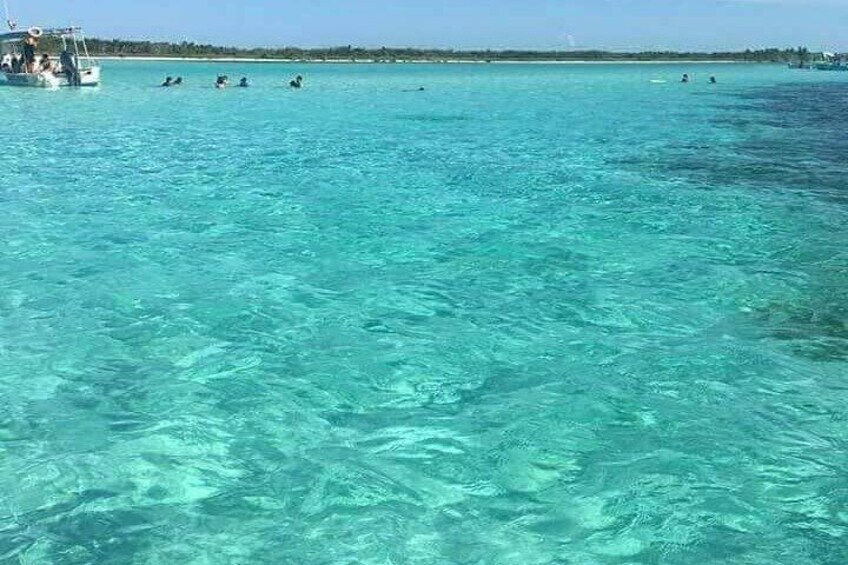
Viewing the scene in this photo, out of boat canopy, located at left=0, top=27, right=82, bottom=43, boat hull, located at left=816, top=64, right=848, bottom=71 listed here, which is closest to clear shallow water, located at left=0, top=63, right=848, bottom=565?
boat canopy, located at left=0, top=27, right=82, bottom=43

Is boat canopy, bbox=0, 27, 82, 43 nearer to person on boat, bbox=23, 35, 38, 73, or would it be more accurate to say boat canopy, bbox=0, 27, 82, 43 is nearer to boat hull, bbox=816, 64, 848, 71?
person on boat, bbox=23, 35, 38, 73

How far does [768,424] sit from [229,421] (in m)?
4.60

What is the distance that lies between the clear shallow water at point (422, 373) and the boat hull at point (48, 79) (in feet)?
111

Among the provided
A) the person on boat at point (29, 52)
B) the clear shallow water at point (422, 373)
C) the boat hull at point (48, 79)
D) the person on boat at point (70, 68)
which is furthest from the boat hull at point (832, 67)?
the clear shallow water at point (422, 373)

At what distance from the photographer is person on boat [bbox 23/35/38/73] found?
154 feet

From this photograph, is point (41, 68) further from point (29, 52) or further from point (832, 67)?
point (832, 67)

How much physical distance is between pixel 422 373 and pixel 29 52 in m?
49.5

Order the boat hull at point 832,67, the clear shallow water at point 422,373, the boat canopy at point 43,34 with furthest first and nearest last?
the boat hull at point 832,67
the boat canopy at point 43,34
the clear shallow water at point 422,373

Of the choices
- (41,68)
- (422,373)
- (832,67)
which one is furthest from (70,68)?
(832,67)

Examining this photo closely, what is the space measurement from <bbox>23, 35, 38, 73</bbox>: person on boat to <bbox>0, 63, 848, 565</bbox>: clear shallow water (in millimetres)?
34970

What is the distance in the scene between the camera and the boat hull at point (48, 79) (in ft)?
154

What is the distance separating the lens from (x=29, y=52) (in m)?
47.8

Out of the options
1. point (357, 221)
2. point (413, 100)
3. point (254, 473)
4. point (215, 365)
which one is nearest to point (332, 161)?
point (357, 221)

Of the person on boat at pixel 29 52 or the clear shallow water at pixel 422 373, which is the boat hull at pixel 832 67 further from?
the clear shallow water at pixel 422 373
